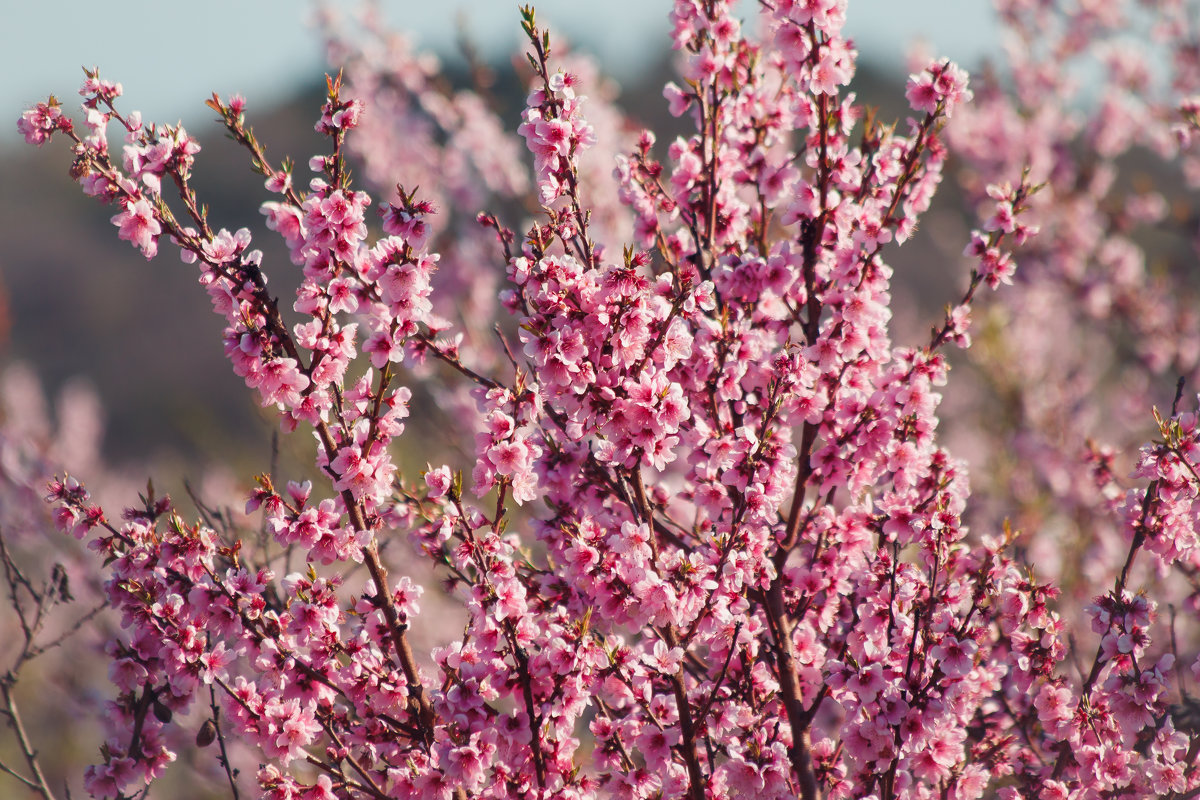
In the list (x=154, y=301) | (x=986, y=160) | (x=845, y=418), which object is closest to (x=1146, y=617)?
(x=845, y=418)

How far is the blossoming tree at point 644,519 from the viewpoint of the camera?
112 inches

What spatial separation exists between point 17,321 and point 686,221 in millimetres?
49510

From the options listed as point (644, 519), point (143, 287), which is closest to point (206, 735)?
point (644, 519)

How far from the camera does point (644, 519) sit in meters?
3.03

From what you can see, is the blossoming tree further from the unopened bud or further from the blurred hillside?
the blurred hillside

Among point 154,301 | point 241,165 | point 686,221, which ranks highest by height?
point 241,165

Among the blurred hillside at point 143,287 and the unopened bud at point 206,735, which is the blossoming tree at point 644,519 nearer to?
the unopened bud at point 206,735

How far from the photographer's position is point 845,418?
338cm

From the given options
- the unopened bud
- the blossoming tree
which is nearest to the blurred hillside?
the blossoming tree

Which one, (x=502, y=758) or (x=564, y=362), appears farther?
(x=502, y=758)

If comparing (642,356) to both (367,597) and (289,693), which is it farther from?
(289,693)

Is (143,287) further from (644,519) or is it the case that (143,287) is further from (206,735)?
(644,519)

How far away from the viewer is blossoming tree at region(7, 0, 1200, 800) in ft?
9.34

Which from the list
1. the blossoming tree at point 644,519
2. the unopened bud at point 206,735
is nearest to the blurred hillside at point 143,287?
the blossoming tree at point 644,519
